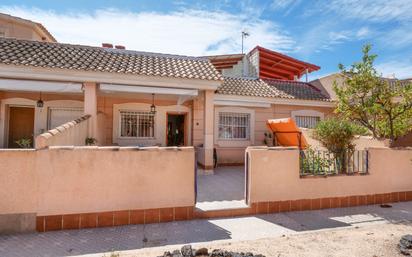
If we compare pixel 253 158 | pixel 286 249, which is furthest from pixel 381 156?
pixel 286 249

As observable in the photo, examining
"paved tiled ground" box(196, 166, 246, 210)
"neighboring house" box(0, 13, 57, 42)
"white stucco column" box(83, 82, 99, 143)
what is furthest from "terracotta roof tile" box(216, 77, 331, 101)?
"neighboring house" box(0, 13, 57, 42)

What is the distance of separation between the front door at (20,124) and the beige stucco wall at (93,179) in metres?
8.08

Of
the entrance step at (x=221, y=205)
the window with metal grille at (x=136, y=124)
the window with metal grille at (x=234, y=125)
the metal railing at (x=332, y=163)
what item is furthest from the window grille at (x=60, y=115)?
the metal railing at (x=332, y=163)

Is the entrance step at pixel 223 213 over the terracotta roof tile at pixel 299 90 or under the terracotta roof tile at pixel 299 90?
under

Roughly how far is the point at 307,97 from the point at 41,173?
1397cm

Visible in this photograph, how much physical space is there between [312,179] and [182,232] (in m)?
3.74

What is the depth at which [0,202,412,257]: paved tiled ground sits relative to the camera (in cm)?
396

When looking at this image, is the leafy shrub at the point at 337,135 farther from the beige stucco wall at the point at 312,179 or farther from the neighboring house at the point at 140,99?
the neighboring house at the point at 140,99

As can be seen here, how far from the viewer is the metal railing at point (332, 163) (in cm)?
623

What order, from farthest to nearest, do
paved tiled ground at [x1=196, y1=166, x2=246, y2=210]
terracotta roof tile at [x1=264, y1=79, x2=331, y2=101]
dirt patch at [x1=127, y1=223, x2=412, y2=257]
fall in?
terracotta roof tile at [x1=264, y1=79, x2=331, y2=101], paved tiled ground at [x1=196, y1=166, x2=246, y2=210], dirt patch at [x1=127, y1=223, x2=412, y2=257]

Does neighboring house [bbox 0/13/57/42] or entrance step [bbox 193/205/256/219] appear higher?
neighboring house [bbox 0/13/57/42]

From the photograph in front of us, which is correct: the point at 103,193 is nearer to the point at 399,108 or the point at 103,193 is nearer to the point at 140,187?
the point at 140,187

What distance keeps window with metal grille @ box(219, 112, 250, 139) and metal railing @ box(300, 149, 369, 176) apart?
6.51 meters

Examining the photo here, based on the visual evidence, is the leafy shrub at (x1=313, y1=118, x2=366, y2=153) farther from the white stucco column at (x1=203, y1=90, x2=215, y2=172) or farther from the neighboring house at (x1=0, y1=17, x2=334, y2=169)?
the neighboring house at (x1=0, y1=17, x2=334, y2=169)
